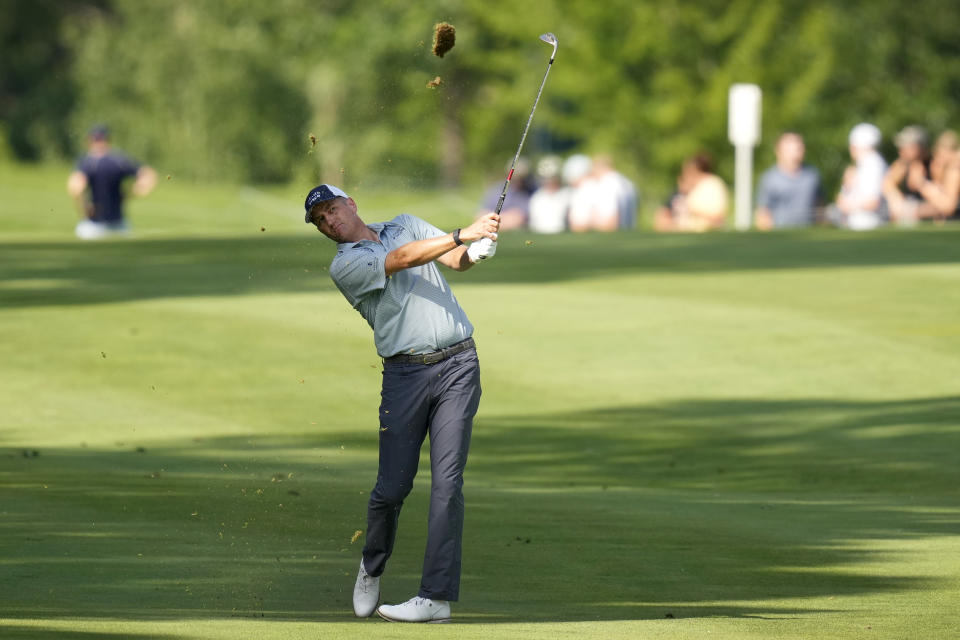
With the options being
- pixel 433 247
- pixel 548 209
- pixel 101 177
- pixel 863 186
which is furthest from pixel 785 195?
pixel 433 247

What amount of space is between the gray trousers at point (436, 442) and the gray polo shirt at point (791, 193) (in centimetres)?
1593

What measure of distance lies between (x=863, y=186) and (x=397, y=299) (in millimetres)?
17064

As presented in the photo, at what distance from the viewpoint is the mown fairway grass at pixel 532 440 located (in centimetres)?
812

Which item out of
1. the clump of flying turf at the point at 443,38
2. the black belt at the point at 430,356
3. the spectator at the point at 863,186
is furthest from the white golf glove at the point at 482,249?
the spectator at the point at 863,186

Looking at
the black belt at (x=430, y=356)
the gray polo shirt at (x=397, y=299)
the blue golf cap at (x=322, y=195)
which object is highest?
the blue golf cap at (x=322, y=195)

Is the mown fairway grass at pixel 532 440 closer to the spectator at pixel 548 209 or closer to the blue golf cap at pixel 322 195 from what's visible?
the spectator at pixel 548 209

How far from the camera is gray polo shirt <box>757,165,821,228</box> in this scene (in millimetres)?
23359

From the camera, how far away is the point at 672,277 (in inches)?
850

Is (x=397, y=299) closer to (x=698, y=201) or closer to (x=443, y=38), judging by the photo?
(x=443, y=38)

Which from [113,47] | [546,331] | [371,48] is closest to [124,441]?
[546,331]

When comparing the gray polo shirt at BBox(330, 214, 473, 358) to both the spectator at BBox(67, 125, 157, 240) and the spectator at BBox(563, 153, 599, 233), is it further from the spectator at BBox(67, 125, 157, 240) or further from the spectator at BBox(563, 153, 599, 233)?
the spectator at BBox(563, 153, 599, 233)

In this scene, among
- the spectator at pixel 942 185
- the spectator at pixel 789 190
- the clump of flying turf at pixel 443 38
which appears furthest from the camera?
the spectator at pixel 942 185

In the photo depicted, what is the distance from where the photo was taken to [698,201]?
2453 cm

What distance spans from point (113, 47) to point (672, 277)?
43931 mm
